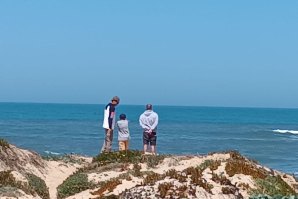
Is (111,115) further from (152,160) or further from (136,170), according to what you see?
(136,170)

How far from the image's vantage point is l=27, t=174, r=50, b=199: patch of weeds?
15.7m

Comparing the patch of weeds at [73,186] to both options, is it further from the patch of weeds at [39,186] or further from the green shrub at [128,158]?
the green shrub at [128,158]

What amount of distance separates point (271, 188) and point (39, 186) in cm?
618

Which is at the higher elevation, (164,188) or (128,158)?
(128,158)

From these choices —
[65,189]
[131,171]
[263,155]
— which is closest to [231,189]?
[131,171]

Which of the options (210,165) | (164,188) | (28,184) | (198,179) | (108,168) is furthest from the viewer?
(108,168)

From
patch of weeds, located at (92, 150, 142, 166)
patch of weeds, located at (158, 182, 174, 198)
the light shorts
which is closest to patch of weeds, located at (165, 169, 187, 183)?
patch of weeds, located at (158, 182, 174, 198)

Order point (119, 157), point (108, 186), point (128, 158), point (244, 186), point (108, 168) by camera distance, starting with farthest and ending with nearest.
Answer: point (119, 157) → point (128, 158) → point (108, 168) → point (108, 186) → point (244, 186)

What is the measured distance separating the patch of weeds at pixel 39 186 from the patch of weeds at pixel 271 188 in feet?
17.9

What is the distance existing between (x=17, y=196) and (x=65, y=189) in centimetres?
232

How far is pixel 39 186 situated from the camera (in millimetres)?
16156

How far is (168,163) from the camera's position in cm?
1775

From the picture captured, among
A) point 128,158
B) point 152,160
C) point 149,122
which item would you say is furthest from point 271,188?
point 149,122

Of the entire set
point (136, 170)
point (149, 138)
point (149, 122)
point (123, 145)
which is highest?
point (149, 122)
